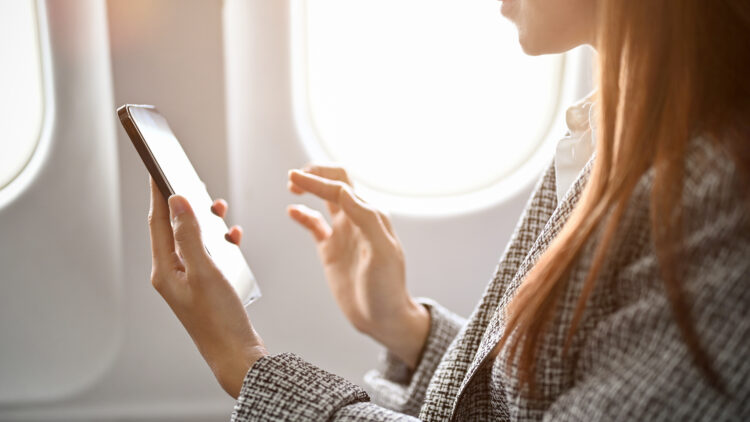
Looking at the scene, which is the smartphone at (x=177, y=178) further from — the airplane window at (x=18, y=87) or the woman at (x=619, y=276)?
the airplane window at (x=18, y=87)

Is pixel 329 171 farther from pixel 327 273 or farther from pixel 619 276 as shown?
pixel 619 276

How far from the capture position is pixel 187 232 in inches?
25.0

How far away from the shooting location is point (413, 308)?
3.22 ft

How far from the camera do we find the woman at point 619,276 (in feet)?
1.49

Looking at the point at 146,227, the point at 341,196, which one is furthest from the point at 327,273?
the point at 146,227

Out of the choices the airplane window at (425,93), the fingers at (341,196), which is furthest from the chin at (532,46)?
the airplane window at (425,93)

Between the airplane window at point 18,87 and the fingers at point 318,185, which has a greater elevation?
the airplane window at point 18,87

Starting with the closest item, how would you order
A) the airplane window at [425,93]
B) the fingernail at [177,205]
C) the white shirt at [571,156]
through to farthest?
the fingernail at [177,205] < the white shirt at [571,156] < the airplane window at [425,93]

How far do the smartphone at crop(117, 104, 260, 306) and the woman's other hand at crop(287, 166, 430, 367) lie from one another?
0.13 m

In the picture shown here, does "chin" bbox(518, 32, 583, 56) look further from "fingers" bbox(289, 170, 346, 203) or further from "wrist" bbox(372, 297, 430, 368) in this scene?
"wrist" bbox(372, 297, 430, 368)

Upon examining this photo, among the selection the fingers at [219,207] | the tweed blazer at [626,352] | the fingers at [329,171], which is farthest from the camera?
the fingers at [329,171]


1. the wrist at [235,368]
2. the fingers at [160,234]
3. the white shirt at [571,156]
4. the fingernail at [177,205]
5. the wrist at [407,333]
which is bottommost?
the wrist at [407,333]

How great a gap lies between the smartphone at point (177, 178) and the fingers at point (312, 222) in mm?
130

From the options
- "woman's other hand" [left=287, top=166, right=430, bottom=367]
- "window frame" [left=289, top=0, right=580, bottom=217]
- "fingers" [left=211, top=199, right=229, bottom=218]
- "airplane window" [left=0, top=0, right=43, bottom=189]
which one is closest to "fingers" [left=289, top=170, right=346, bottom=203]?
"woman's other hand" [left=287, top=166, right=430, bottom=367]
